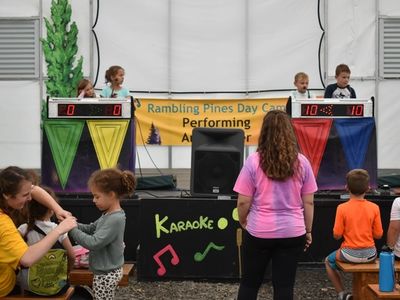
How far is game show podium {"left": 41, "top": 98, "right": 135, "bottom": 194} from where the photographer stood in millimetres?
6473

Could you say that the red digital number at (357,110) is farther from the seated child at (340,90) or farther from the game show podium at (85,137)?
the game show podium at (85,137)

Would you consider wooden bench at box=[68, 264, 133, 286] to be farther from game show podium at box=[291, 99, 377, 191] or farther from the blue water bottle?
game show podium at box=[291, 99, 377, 191]

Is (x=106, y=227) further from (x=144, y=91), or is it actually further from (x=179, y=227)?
(x=144, y=91)

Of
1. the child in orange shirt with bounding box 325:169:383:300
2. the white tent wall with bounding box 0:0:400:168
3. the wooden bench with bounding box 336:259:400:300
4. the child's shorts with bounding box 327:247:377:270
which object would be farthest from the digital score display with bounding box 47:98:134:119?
the white tent wall with bounding box 0:0:400:168

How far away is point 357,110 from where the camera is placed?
6574 millimetres

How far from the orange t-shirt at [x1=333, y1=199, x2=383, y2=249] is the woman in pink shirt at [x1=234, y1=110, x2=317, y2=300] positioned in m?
1.14

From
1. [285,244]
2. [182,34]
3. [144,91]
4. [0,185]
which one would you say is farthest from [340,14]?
[0,185]

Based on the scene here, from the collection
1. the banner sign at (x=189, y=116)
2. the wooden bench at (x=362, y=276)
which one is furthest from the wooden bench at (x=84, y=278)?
the banner sign at (x=189, y=116)

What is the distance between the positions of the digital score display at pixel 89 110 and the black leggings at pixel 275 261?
273 cm

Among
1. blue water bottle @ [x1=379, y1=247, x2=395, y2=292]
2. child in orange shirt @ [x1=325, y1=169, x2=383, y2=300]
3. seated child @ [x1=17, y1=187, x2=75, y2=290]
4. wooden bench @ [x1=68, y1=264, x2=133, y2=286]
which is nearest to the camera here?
seated child @ [x1=17, y1=187, x2=75, y2=290]

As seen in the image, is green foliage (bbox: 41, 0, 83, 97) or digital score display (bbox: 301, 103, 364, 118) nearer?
digital score display (bbox: 301, 103, 364, 118)

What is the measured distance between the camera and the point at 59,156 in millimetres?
6484

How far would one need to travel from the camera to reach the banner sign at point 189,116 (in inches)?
424

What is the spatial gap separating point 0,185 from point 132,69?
7.59 m
